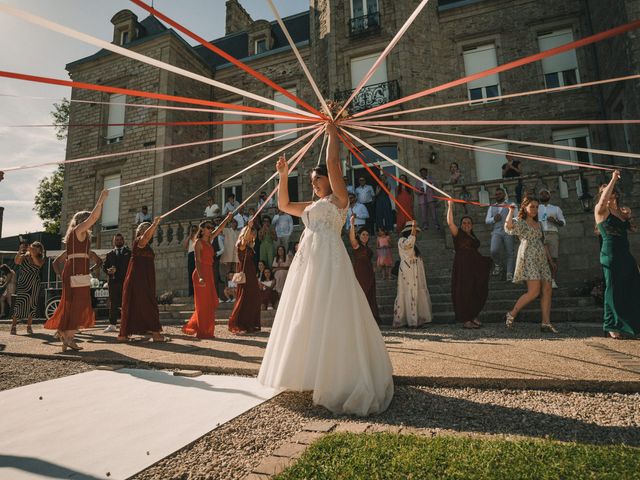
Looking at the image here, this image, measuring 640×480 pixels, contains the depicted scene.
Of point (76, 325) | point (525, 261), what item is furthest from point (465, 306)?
point (76, 325)

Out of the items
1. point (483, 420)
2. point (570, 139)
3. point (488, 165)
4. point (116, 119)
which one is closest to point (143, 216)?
point (116, 119)

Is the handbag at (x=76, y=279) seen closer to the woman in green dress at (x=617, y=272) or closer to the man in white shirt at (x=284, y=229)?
the man in white shirt at (x=284, y=229)

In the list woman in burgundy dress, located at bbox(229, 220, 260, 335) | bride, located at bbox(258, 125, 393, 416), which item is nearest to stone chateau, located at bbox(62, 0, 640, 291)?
woman in burgundy dress, located at bbox(229, 220, 260, 335)

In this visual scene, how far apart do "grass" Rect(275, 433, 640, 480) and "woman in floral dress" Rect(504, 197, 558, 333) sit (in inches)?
169

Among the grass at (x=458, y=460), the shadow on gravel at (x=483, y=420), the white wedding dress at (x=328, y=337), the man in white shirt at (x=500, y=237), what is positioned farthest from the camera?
the man in white shirt at (x=500, y=237)

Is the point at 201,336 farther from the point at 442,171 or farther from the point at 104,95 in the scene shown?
the point at 104,95

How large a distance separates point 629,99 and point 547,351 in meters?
11.2

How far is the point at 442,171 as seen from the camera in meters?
14.0

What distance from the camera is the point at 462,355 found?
4.25 metres

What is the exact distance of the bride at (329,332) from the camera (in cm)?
269

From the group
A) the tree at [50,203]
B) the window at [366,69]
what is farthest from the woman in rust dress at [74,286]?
the tree at [50,203]

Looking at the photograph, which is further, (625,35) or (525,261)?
(625,35)

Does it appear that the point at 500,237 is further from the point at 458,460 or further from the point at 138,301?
the point at 458,460

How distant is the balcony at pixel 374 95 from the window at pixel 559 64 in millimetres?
5531
